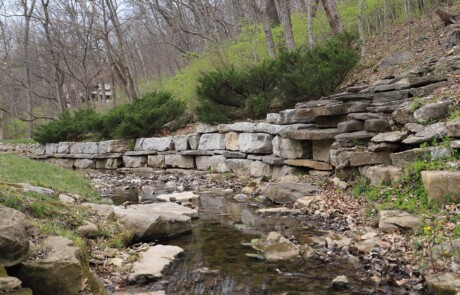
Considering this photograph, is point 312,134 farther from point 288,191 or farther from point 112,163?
point 112,163

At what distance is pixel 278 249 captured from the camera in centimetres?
502

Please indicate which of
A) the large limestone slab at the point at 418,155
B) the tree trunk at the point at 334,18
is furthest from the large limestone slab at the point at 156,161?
the large limestone slab at the point at 418,155

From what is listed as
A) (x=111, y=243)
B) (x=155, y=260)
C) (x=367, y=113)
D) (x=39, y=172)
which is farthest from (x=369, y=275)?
(x=39, y=172)

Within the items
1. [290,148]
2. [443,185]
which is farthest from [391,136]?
[290,148]

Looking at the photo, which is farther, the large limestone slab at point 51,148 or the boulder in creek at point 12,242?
the large limestone slab at point 51,148

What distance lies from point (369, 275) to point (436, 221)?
116 centimetres

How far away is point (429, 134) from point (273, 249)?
9.80 ft

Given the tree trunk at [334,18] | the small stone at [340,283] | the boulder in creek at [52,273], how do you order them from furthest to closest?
the tree trunk at [334,18]
the small stone at [340,283]
the boulder in creek at [52,273]

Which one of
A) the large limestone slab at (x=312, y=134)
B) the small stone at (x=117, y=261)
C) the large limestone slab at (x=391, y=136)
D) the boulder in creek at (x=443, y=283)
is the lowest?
the boulder in creek at (x=443, y=283)

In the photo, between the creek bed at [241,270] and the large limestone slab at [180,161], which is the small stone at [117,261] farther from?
the large limestone slab at [180,161]

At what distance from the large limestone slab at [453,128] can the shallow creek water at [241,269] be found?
230 cm

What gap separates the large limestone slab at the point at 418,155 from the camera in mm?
5641

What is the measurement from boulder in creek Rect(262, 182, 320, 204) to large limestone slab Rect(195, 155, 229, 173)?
391 cm

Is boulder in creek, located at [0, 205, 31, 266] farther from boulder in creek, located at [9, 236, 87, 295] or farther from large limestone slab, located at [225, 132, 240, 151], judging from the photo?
large limestone slab, located at [225, 132, 240, 151]
